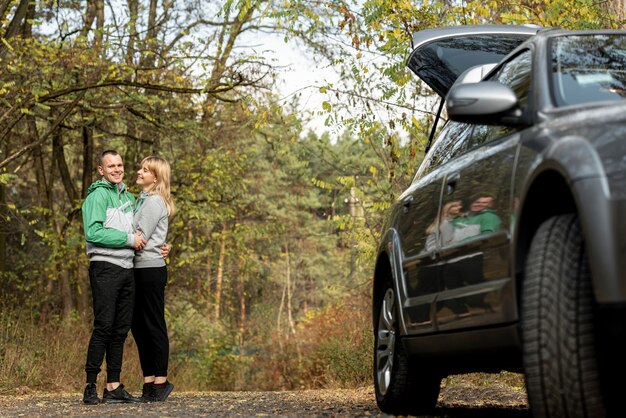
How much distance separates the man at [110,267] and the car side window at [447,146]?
303 cm

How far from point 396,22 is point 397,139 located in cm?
250

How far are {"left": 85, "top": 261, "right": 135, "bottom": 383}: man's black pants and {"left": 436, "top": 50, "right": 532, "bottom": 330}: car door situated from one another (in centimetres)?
397

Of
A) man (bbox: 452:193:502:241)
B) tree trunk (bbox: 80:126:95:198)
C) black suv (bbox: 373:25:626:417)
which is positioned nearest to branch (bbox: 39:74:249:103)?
tree trunk (bbox: 80:126:95:198)

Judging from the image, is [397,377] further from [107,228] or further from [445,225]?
[107,228]

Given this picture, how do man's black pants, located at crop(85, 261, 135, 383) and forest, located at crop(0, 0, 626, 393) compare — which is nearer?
man's black pants, located at crop(85, 261, 135, 383)

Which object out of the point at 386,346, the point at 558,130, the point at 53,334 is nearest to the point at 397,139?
the point at 53,334

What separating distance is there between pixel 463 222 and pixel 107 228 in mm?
4362

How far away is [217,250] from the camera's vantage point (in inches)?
953

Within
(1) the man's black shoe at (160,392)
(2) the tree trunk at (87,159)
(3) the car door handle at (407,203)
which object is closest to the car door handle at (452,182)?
(3) the car door handle at (407,203)

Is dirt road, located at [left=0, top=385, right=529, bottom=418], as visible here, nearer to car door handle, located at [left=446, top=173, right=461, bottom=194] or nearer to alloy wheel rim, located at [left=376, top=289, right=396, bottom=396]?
alloy wheel rim, located at [left=376, top=289, right=396, bottom=396]

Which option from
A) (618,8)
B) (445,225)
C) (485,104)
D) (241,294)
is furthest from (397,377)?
(241,294)

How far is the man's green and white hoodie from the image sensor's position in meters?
8.34

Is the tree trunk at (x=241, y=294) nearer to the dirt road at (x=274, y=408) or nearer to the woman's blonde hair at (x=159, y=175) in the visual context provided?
the woman's blonde hair at (x=159, y=175)

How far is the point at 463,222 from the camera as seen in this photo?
4.82 metres
